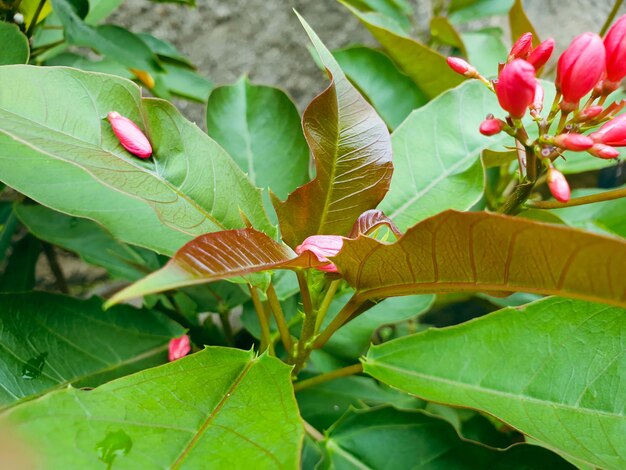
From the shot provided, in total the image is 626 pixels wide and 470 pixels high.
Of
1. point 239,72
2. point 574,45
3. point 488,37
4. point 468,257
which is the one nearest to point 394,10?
point 488,37

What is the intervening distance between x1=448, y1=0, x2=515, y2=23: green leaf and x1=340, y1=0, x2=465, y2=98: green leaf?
0.36 m

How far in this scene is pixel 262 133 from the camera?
2.69 feet

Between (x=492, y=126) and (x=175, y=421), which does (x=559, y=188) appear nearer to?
(x=492, y=126)

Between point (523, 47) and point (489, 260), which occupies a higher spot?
point (523, 47)

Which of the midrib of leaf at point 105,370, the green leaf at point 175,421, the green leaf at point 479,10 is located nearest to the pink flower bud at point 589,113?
the green leaf at point 175,421

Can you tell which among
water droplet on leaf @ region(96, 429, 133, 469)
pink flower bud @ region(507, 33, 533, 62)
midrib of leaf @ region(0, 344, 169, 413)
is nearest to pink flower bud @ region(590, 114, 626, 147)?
pink flower bud @ region(507, 33, 533, 62)

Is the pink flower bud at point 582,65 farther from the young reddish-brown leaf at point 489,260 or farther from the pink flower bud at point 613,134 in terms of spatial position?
the young reddish-brown leaf at point 489,260

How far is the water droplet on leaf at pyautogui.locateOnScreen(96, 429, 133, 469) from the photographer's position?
1.24 ft

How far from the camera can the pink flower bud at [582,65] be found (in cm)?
44

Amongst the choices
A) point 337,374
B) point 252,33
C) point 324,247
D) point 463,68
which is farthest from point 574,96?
point 252,33

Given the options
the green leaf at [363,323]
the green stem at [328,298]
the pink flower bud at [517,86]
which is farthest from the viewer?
the green leaf at [363,323]

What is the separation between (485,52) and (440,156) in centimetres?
49

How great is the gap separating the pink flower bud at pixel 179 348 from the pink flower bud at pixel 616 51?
1.76 feet

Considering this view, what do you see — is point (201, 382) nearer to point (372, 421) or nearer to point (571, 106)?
point (372, 421)
